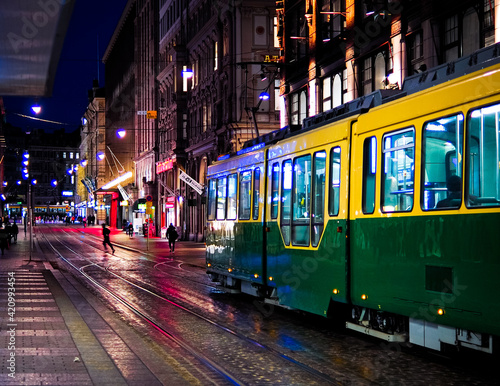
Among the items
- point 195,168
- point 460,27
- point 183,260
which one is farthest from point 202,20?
point 460,27

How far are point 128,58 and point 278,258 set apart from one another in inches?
3762

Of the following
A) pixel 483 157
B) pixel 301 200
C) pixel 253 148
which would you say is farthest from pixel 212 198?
pixel 483 157

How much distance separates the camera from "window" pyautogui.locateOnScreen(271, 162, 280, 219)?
51.8ft

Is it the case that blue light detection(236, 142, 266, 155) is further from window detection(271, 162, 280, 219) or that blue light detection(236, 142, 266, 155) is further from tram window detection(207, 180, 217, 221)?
tram window detection(207, 180, 217, 221)

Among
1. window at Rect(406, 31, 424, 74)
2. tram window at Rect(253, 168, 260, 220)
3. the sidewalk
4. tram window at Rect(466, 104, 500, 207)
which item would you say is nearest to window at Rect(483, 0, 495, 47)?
window at Rect(406, 31, 424, 74)

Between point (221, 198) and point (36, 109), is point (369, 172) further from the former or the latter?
point (36, 109)

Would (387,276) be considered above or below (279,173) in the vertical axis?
below

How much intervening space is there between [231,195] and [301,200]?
524cm

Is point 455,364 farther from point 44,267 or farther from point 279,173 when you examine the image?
point 44,267

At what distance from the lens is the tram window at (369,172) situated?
1157cm

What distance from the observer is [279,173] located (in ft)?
51.5

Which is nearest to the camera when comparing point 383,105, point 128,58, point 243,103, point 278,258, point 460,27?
point 383,105

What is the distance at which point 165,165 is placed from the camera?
70312 mm

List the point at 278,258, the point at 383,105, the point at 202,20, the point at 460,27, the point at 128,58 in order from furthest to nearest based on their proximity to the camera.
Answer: the point at 128,58 < the point at 202,20 < the point at 460,27 < the point at 278,258 < the point at 383,105
